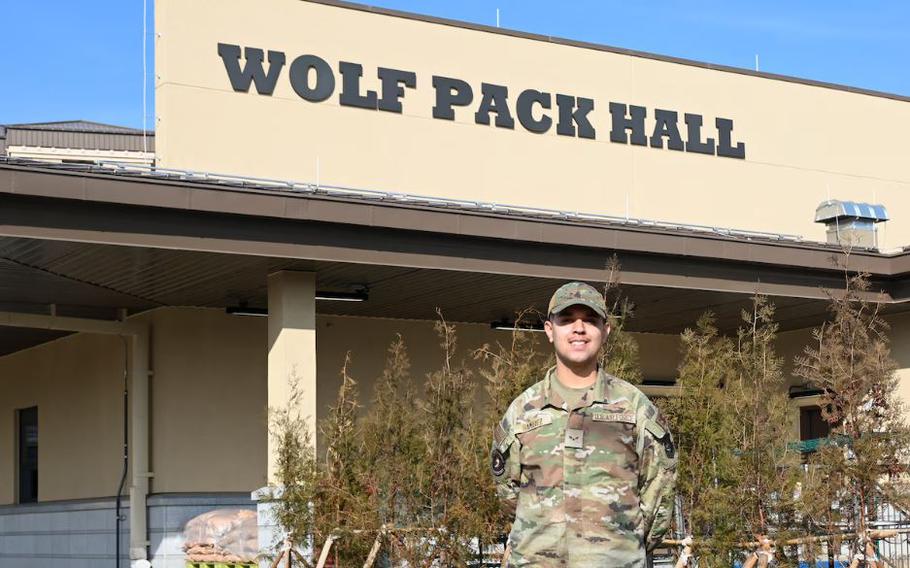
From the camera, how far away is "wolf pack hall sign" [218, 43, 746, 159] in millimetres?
18859

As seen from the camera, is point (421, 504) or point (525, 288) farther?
point (525, 288)

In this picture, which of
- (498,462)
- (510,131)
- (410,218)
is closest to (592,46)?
(510,131)

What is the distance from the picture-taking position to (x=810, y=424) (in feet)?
77.8

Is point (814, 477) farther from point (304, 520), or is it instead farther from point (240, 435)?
point (240, 435)

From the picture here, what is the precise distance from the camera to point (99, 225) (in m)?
13.2

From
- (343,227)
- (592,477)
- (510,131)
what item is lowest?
(592,477)

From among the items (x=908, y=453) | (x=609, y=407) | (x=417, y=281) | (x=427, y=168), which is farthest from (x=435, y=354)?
(x=609, y=407)

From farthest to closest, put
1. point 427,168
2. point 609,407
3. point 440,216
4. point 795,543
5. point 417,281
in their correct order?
point 427,168
point 417,281
point 440,216
point 795,543
point 609,407

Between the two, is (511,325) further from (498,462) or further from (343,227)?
(498,462)

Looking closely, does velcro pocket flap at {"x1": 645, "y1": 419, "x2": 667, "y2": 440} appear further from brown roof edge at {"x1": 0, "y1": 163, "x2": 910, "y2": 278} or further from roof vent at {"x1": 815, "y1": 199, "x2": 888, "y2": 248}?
roof vent at {"x1": 815, "y1": 199, "x2": 888, "y2": 248}

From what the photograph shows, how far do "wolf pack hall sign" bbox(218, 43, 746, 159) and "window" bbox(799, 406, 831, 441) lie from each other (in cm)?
470

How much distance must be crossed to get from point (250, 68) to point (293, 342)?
5067mm

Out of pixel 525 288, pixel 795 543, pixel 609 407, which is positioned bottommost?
pixel 795 543

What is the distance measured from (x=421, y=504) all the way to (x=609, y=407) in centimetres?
758
